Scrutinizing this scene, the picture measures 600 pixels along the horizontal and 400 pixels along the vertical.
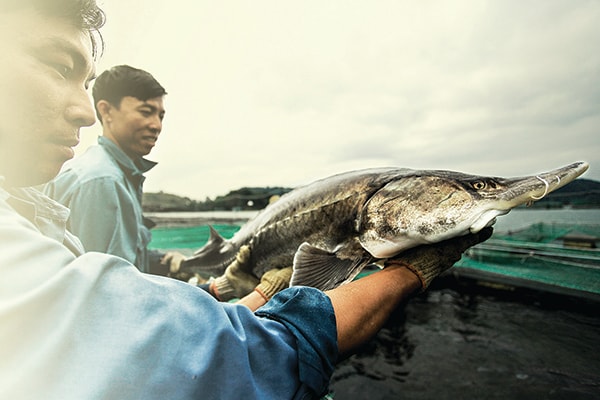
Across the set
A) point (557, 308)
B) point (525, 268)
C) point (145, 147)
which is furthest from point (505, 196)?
point (557, 308)

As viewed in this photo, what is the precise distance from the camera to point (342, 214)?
91.6 inches

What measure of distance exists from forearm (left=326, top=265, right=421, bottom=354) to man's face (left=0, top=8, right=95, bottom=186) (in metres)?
1.09

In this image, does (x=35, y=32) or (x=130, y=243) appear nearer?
(x=35, y=32)

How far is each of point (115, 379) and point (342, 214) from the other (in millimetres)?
→ 1848

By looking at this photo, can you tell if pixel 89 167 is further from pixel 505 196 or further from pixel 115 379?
pixel 505 196

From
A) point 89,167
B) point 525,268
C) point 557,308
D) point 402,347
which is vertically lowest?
point 402,347

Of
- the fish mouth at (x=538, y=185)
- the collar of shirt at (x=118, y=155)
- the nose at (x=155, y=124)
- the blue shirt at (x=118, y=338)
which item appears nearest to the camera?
the blue shirt at (x=118, y=338)

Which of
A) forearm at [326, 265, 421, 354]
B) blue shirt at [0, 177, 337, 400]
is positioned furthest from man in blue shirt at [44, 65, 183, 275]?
forearm at [326, 265, 421, 354]

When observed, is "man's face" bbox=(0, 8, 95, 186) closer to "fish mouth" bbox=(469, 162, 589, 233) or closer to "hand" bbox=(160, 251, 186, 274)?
"fish mouth" bbox=(469, 162, 589, 233)

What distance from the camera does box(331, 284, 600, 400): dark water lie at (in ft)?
20.2

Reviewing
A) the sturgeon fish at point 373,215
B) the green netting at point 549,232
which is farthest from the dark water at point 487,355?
the sturgeon fish at point 373,215

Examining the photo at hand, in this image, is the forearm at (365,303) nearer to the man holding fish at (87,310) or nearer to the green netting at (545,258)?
the man holding fish at (87,310)

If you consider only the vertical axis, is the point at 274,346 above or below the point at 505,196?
below

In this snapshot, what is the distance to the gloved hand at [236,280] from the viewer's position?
10.1 ft
